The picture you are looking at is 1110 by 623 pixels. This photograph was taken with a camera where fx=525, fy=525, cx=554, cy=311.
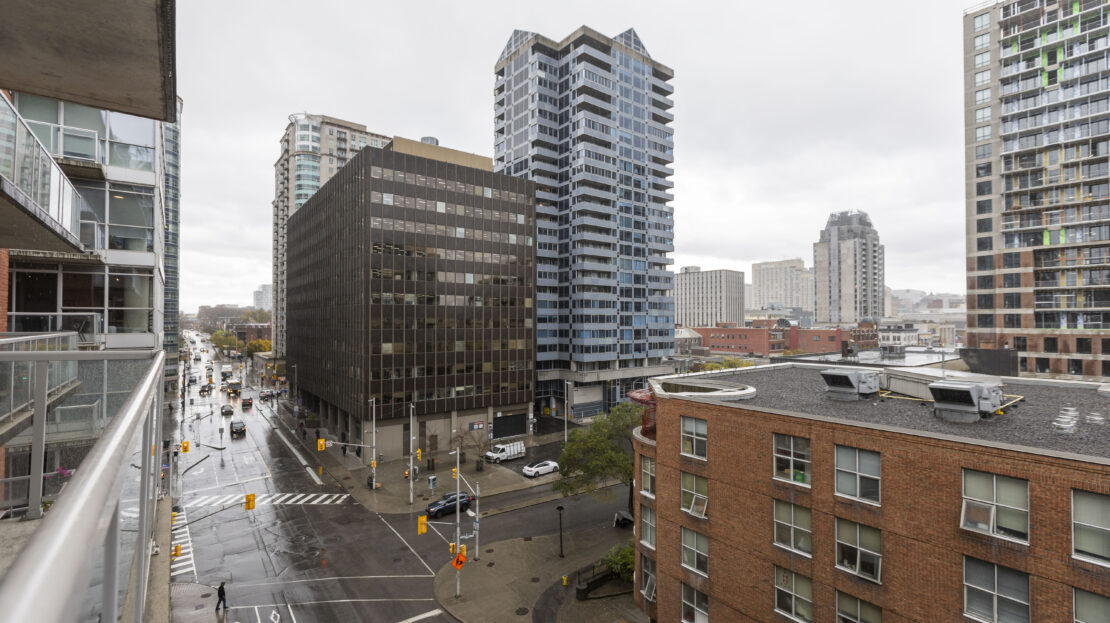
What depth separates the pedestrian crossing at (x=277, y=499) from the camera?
43562 mm

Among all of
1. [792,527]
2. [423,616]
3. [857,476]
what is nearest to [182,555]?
[423,616]

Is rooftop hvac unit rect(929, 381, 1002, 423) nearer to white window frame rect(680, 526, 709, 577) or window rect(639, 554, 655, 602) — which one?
white window frame rect(680, 526, 709, 577)

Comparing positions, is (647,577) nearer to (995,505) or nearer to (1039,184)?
(995,505)

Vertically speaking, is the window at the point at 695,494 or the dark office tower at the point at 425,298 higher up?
the dark office tower at the point at 425,298

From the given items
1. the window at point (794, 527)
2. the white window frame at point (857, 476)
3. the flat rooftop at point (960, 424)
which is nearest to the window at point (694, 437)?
the flat rooftop at point (960, 424)

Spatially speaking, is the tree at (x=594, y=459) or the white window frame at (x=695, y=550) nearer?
the white window frame at (x=695, y=550)

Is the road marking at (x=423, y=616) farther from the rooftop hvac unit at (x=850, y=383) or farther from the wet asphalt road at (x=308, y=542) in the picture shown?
the rooftop hvac unit at (x=850, y=383)

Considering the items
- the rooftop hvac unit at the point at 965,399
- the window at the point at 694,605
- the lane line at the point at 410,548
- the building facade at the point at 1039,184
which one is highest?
the building facade at the point at 1039,184

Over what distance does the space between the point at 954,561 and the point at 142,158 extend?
33.6m

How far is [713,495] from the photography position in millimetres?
23688

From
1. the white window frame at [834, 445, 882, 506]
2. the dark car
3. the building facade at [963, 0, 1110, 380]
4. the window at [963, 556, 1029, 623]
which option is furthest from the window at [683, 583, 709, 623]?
the building facade at [963, 0, 1110, 380]

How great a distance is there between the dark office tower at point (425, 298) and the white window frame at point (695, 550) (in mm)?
39447

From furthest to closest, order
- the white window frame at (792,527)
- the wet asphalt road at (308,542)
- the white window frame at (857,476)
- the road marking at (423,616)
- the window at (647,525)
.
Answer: the wet asphalt road at (308,542)
the road marking at (423,616)
the window at (647,525)
the white window frame at (792,527)
the white window frame at (857,476)

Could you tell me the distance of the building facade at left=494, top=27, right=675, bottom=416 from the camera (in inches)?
3113
